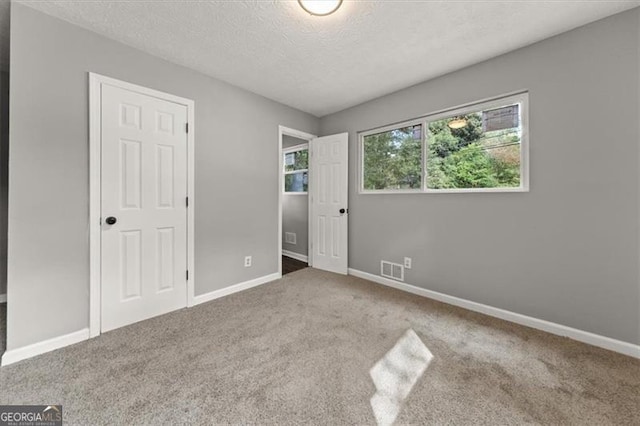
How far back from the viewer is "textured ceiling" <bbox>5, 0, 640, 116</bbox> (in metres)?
1.74

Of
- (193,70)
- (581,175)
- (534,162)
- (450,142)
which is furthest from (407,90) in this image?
(193,70)

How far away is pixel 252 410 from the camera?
1.31 meters

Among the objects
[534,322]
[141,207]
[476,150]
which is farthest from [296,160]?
[534,322]

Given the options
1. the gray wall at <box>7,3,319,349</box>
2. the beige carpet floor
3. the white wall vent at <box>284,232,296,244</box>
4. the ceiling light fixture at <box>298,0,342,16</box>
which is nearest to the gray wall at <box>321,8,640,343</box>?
the beige carpet floor

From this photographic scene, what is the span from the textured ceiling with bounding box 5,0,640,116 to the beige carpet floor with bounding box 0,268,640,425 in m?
2.48

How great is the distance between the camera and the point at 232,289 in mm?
2951

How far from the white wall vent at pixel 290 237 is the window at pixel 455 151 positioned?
1824mm

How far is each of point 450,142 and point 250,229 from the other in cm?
259

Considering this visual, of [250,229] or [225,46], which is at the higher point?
[225,46]

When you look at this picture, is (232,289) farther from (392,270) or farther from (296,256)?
(392,270)

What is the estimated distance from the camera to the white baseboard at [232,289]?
8.77 ft

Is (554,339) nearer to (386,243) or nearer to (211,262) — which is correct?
(386,243)

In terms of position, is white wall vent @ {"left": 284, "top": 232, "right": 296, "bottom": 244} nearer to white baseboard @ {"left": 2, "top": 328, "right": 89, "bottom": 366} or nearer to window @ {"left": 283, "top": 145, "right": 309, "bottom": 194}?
window @ {"left": 283, "top": 145, "right": 309, "bottom": 194}

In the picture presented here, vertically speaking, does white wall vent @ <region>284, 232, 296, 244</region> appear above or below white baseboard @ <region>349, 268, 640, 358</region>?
above
